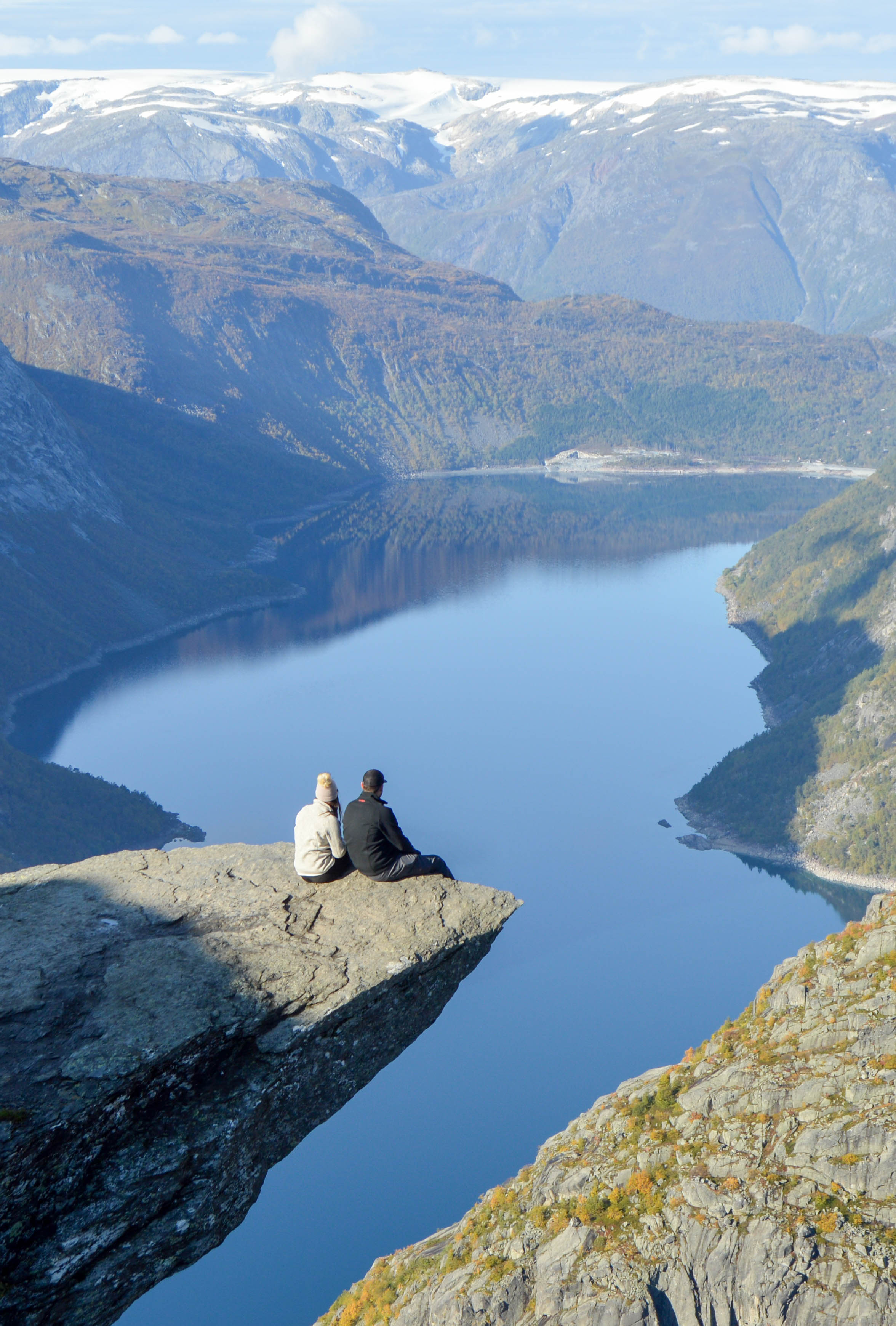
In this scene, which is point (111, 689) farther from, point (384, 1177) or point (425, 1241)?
point (425, 1241)

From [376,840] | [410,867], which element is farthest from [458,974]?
[376,840]

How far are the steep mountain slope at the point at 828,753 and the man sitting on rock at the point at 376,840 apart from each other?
111m

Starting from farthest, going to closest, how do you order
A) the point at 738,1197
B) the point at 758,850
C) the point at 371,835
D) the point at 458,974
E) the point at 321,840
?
the point at 758,850
the point at 738,1197
the point at 321,840
the point at 371,835
the point at 458,974

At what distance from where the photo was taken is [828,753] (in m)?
136

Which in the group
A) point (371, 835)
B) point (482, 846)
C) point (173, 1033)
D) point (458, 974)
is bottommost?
point (482, 846)

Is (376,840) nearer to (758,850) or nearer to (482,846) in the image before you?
(482,846)

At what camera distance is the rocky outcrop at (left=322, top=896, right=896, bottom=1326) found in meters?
30.1

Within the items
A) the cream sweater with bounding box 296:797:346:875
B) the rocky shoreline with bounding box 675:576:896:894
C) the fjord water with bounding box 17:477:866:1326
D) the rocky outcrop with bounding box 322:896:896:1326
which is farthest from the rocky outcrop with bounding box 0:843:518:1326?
the rocky shoreline with bounding box 675:576:896:894

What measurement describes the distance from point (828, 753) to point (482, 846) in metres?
47.5

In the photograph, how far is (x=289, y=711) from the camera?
162 metres

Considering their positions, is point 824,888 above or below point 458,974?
below

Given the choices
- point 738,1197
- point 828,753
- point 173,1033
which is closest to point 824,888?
point 828,753

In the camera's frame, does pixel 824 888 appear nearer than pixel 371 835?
No

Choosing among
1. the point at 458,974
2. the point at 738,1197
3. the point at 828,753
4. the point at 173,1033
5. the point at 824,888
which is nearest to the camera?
the point at 173,1033
